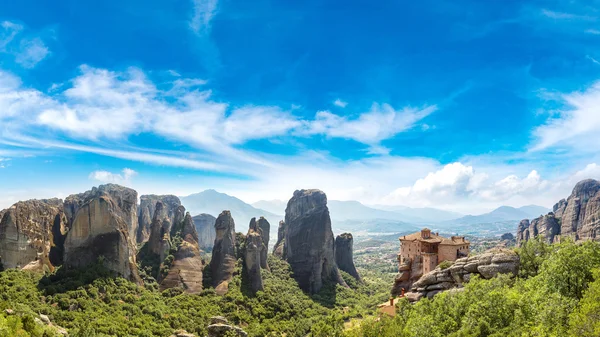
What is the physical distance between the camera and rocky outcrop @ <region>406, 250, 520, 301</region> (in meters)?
42.0

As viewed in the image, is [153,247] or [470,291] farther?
[153,247]

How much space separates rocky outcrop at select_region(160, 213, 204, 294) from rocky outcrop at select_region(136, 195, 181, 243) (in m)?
26.8

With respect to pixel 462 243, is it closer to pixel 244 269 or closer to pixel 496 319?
pixel 496 319

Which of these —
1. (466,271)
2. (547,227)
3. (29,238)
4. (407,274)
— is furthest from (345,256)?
(29,238)

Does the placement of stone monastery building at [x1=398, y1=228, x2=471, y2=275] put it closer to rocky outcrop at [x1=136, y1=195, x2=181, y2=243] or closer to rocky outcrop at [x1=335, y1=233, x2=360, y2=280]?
rocky outcrop at [x1=335, y1=233, x2=360, y2=280]

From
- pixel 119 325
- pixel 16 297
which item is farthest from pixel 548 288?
pixel 16 297

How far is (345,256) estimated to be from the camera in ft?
363

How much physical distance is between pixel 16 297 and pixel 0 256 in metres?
10.5

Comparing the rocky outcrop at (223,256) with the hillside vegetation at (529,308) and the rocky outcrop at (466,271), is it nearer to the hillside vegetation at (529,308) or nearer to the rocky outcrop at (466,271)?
the rocky outcrop at (466,271)

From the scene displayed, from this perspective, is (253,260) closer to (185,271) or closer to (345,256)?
(185,271)

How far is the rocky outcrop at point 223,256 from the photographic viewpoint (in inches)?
2889

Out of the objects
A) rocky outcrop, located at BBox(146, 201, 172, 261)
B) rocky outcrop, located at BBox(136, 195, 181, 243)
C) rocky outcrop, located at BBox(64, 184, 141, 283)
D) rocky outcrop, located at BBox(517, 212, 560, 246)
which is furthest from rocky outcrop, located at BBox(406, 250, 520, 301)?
rocky outcrop, located at BBox(517, 212, 560, 246)

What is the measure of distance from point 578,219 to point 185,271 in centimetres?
11995

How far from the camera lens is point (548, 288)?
91.8 feet
